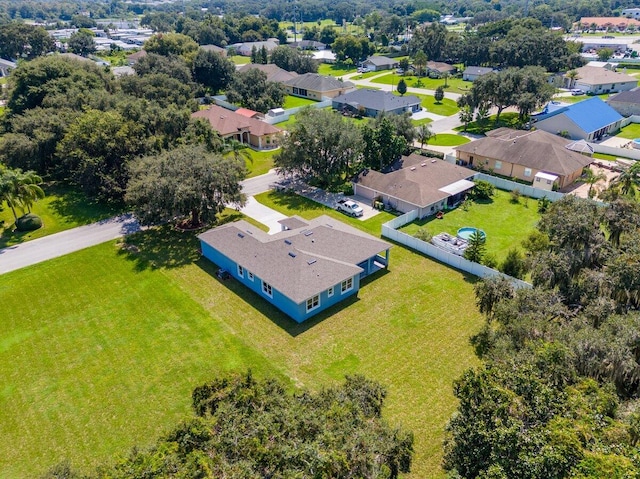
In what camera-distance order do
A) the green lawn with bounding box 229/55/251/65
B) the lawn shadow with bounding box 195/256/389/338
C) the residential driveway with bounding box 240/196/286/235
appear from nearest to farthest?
the lawn shadow with bounding box 195/256/389/338 → the residential driveway with bounding box 240/196/286/235 → the green lawn with bounding box 229/55/251/65

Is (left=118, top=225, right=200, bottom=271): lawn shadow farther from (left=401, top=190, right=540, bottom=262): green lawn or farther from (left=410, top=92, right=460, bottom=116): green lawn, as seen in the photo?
(left=410, top=92, right=460, bottom=116): green lawn

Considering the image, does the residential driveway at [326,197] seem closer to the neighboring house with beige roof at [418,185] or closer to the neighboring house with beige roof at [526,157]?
the neighboring house with beige roof at [418,185]

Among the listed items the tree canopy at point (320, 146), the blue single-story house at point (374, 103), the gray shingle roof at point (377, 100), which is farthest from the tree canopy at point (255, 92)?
the tree canopy at point (320, 146)

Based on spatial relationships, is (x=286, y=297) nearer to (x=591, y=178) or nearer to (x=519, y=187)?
(x=519, y=187)

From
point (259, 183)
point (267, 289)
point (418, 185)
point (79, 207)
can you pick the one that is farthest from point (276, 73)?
point (267, 289)

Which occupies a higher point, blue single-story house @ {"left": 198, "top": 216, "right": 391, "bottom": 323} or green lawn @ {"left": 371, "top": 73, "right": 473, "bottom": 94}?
green lawn @ {"left": 371, "top": 73, "right": 473, "bottom": 94}

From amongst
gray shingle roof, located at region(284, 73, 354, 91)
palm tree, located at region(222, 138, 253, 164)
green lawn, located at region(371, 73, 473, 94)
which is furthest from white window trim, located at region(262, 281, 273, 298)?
green lawn, located at region(371, 73, 473, 94)
